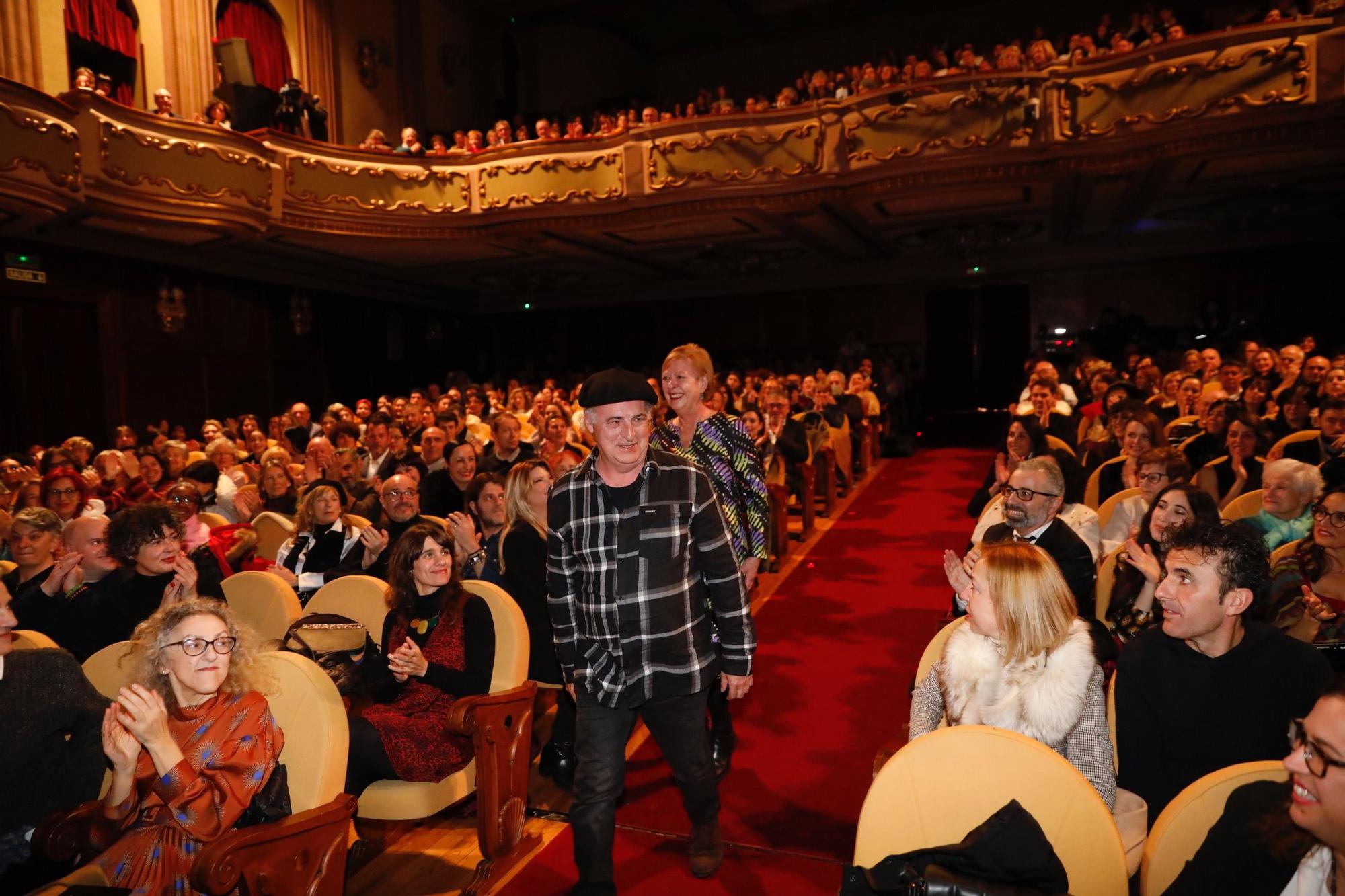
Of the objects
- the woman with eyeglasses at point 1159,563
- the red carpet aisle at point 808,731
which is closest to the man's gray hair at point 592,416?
the red carpet aisle at point 808,731

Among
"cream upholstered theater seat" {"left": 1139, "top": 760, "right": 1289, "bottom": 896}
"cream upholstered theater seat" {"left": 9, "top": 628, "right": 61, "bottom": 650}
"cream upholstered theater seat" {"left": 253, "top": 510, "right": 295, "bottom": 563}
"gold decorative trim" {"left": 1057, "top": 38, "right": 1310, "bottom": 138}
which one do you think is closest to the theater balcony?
"gold decorative trim" {"left": 1057, "top": 38, "right": 1310, "bottom": 138}

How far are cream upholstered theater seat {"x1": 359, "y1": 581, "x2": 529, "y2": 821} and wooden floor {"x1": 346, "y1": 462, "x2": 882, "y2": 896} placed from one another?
0.15m

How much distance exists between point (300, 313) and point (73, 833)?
1123 cm

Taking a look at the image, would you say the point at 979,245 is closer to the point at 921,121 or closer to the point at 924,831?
the point at 921,121

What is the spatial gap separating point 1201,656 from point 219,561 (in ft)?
10.6

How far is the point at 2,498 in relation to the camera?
4.87m

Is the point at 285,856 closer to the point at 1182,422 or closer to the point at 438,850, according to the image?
the point at 438,850

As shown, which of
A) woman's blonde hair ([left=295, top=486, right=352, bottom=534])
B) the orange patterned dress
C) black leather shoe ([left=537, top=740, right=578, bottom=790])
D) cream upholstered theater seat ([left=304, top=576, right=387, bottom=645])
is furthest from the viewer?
woman's blonde hair ([left=295, top=486, right=352, bottom=534])

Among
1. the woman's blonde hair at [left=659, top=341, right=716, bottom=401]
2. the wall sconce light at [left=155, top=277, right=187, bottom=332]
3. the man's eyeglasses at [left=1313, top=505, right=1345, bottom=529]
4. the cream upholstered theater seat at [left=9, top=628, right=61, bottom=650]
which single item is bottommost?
the cream upholstered theater seat at [left=9, top=628, right=61, bottom=650]

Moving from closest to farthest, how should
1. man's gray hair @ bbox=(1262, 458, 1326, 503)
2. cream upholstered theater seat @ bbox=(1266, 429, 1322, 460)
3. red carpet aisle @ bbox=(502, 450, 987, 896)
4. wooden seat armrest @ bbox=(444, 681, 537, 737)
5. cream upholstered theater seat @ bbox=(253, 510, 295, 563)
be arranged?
wooden seat armrest @ bbox=(444, 681, 537, 737), red carpet aisle @ bbox=(502, 450, 987, 896), man's gray hair @ bbox=(1262, 458, 1326, 503), cream upholstered theater seat @ bbox=(1266, 429, 1322, 460), cream upholstered theater seat @ bbox=(253, 510, 295, 563)

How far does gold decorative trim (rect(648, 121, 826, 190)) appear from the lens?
8898 millimetres

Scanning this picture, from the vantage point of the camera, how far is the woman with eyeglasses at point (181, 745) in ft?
5.83

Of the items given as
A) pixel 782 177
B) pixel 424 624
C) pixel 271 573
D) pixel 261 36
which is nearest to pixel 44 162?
pixel 261 36

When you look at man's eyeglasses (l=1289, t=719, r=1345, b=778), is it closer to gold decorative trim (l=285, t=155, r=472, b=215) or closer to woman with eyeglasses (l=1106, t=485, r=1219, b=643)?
woman with eyeglasses (l=1106, t=485, r=1219, b=643)
